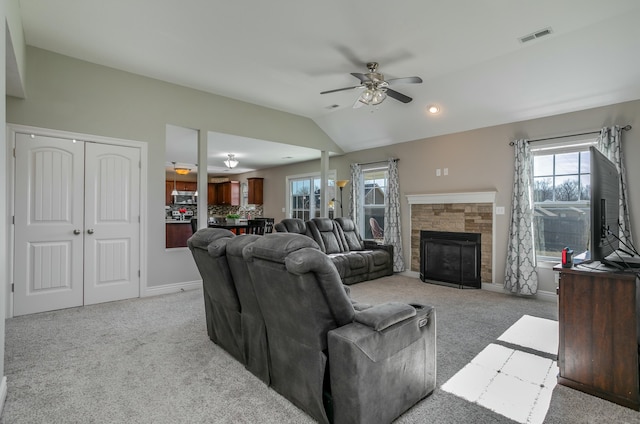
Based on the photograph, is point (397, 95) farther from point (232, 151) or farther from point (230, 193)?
point (230, 193)

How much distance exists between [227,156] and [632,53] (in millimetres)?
7186

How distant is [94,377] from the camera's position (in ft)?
7.57

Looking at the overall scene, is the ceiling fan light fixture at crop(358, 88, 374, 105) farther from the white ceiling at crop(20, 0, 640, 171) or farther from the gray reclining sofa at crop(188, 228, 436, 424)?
the gray reclining sofa at crop(188, 228, 436, 424)

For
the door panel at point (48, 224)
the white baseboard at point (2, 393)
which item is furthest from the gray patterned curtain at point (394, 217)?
the white baseboard at point (2, 393)

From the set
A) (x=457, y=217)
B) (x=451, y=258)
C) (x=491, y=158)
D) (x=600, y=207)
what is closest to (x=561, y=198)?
(x=491, y=158)

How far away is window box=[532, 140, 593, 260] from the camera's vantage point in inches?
172

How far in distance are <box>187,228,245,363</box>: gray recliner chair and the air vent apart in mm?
3531

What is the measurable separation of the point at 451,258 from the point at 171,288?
4329mm

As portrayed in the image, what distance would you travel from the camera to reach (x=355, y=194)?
7098 millimetres

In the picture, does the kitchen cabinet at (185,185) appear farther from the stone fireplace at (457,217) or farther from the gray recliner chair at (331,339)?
the gray recliner chair at (331,339)

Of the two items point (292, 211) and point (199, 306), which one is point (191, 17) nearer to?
point (199, 306)

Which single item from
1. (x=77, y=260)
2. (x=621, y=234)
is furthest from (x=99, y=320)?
(x=621, y=234)

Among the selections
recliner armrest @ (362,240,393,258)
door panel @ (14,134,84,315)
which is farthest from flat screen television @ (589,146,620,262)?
door panel @ (14,134,84,315)

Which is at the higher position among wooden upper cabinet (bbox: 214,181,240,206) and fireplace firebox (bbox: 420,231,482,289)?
wooden upper cabinet (bbox: 214,181,240,206)
